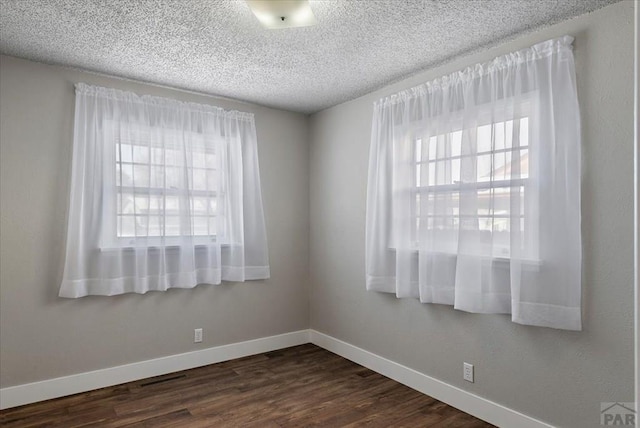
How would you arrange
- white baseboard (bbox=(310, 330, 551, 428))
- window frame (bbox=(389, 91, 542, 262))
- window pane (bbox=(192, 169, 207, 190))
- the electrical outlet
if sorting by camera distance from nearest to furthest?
window frame (bbox=(389, 91, 542, 262)), white baseboard (bbox=(310, 330, 551, 428)), the electrical outlet, window pane (bbox=(192, 169, 207, 190))

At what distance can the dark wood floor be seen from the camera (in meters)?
2.65

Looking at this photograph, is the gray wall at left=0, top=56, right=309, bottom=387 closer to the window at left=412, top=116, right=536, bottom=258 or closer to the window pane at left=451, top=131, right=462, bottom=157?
the window at left=412, top=116, right=536, bottom=258

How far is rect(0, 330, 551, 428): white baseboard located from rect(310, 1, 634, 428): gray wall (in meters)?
0.07

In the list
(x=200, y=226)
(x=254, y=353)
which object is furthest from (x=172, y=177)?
(x=254, y=353)

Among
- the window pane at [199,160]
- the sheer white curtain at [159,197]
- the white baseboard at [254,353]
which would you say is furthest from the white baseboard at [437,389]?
the window pane at [199,160]

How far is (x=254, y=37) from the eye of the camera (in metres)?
2.58

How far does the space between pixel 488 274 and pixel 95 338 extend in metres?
3.02

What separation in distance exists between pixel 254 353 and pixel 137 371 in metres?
1.10

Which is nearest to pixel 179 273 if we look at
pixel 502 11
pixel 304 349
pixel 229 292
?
pixel 229 292

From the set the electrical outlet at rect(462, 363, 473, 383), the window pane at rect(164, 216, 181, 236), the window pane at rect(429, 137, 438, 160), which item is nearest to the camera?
the electrical outlet at rect(462, 363, 473, 383)

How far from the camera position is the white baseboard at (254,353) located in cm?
267

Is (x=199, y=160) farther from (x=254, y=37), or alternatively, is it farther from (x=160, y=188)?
(x=254, y=37)

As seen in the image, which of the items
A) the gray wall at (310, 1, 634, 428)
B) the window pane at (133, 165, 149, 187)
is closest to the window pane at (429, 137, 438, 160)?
the gray wall at (310, 1, 634, 428)

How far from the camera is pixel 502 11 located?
2264 mm
